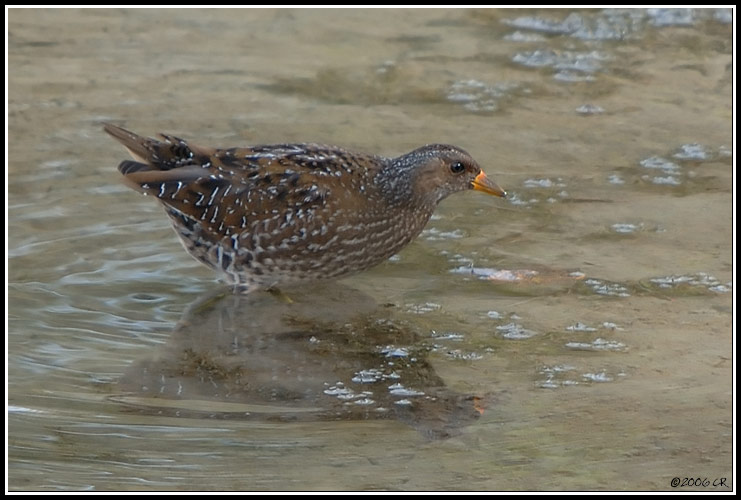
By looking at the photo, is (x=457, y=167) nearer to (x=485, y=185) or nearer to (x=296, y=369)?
(x=485, y=185)

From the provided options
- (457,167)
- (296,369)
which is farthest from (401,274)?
(296,369)

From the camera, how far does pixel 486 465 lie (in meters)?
3.95

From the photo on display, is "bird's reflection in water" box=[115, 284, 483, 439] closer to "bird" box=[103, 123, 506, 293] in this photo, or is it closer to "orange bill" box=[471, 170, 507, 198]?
"bird" box=[103, 123, 506, 293]

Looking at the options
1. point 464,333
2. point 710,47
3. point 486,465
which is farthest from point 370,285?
point 710,47

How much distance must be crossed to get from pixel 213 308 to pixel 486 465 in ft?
6.27

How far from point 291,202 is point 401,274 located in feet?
2.13

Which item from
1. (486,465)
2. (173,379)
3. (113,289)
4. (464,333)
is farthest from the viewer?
(113,289)

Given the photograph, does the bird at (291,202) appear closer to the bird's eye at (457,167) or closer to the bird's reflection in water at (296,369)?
the bird's eye at (457,167)

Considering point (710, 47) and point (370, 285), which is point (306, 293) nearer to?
point (370, 285)

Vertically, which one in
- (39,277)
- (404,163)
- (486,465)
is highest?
(404,163)

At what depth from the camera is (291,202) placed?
17.9 feet

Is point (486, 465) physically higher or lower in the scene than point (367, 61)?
lower

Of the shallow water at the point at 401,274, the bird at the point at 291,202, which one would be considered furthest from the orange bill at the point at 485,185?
the shallow water at the point at 401,274

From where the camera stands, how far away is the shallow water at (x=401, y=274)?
13.4 feet
